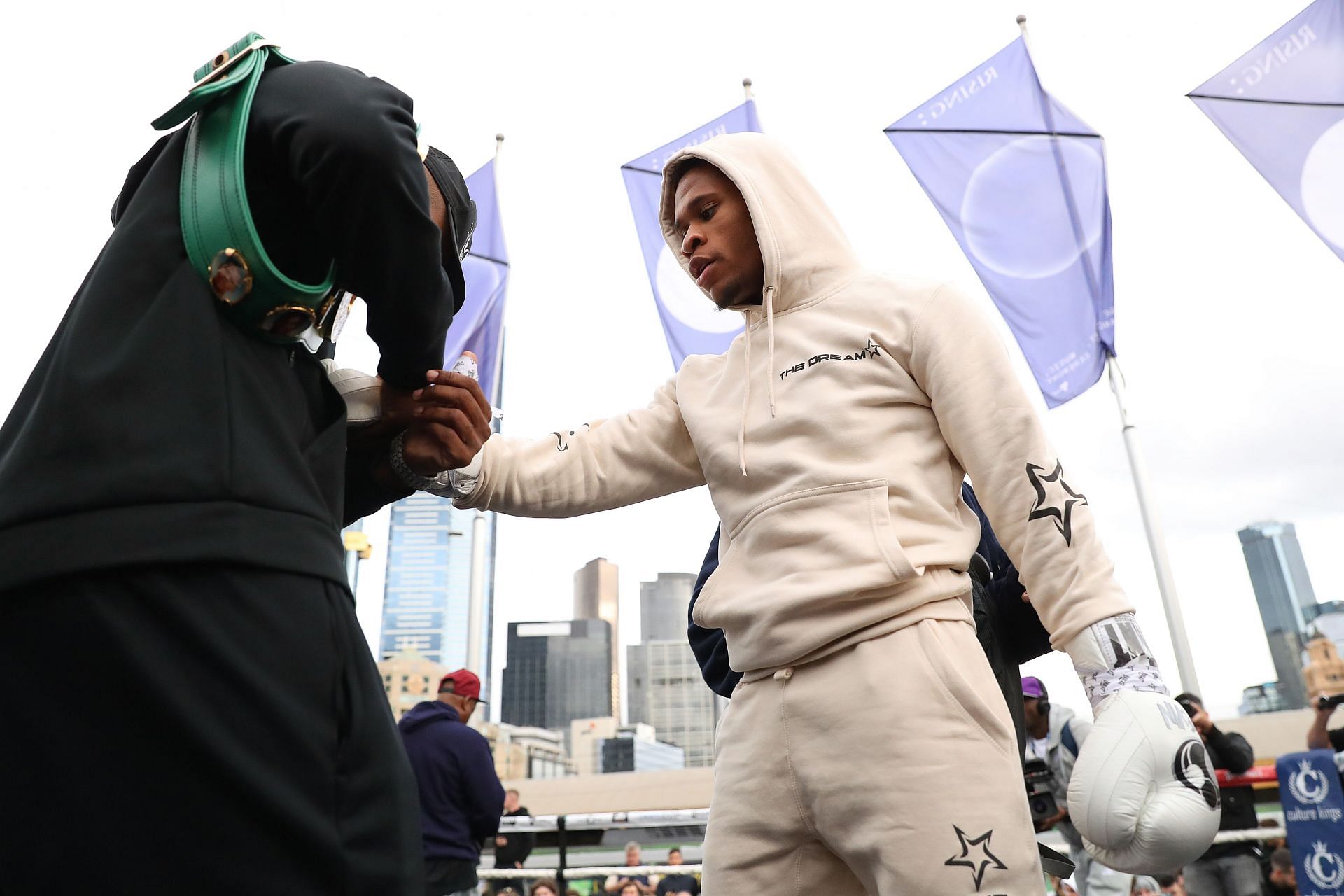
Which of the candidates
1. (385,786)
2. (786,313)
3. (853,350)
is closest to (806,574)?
(853,350)

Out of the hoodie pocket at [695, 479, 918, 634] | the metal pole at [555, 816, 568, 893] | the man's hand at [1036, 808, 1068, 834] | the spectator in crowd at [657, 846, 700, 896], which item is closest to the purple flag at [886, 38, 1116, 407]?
the man's hand at [1036, 808, 1068, 834]

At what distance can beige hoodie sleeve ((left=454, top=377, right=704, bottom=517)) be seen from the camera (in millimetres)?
2053

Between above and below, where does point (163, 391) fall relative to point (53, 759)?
above

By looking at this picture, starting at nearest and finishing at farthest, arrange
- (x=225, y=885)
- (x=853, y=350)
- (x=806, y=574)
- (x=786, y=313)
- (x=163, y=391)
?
(x=225, y=885) < (x=163, y=391) < (x=806, y=574) < (x=853, y=350) < (x=786, y=313)

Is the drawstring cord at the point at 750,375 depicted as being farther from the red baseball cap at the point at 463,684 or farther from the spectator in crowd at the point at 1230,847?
the spectator in crowd at the point at 1230,847

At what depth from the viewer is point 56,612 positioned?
0.99 meters

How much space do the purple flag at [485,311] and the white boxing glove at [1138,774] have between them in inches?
292

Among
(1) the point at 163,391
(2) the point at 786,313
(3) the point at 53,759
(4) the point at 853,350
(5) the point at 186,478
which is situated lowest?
(3) the point at 53,759

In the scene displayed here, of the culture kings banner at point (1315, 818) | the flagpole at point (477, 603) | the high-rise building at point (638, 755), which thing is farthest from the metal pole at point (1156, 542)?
the high-rise building at point (638, 755)

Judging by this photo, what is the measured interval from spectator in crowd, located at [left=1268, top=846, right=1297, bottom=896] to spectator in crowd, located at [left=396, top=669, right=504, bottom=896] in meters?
4.47

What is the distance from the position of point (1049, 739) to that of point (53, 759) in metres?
5.33

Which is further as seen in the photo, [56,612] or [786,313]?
[786,313]

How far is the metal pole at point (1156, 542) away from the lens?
8.31 metres

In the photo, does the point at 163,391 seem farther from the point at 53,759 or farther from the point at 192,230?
the point at 53,759
